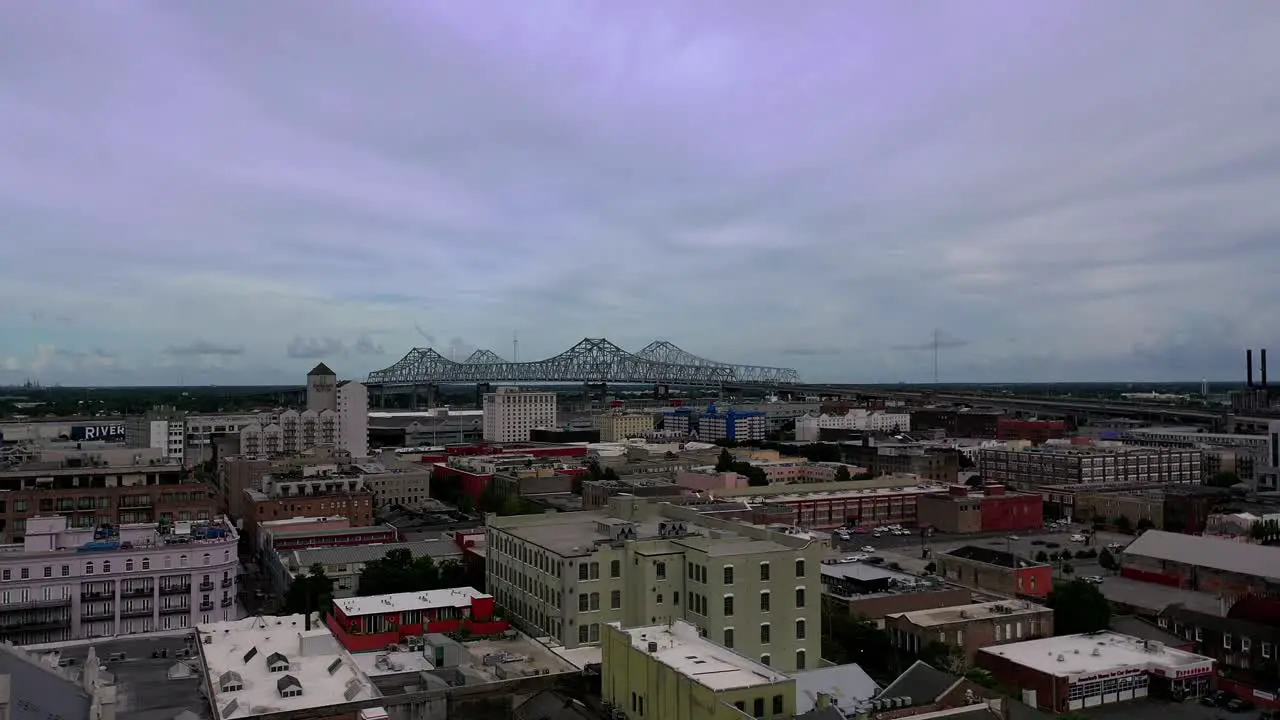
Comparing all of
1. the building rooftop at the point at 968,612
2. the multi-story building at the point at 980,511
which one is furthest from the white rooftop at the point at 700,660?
the multi-story building at the point at 980,511

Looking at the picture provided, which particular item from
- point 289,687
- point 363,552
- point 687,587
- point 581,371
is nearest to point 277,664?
point 289,687

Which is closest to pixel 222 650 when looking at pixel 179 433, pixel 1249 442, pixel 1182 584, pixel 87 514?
pixel 87 514

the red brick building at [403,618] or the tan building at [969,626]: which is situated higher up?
the red brick building at [403,618]

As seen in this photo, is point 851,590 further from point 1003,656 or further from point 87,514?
point 87,514

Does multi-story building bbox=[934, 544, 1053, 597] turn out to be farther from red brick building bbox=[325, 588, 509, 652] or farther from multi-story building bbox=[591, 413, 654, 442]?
multi-story building bbox=[591, 413, 654, 442]

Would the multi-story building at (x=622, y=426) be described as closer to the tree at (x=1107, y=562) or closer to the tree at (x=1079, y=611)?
the tree at (x=1107, y=562)

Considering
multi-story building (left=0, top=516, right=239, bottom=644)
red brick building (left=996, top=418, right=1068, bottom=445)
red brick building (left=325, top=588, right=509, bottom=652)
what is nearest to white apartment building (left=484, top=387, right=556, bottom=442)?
red brick building (left=996, top=418, right=1068, bottom=445)
